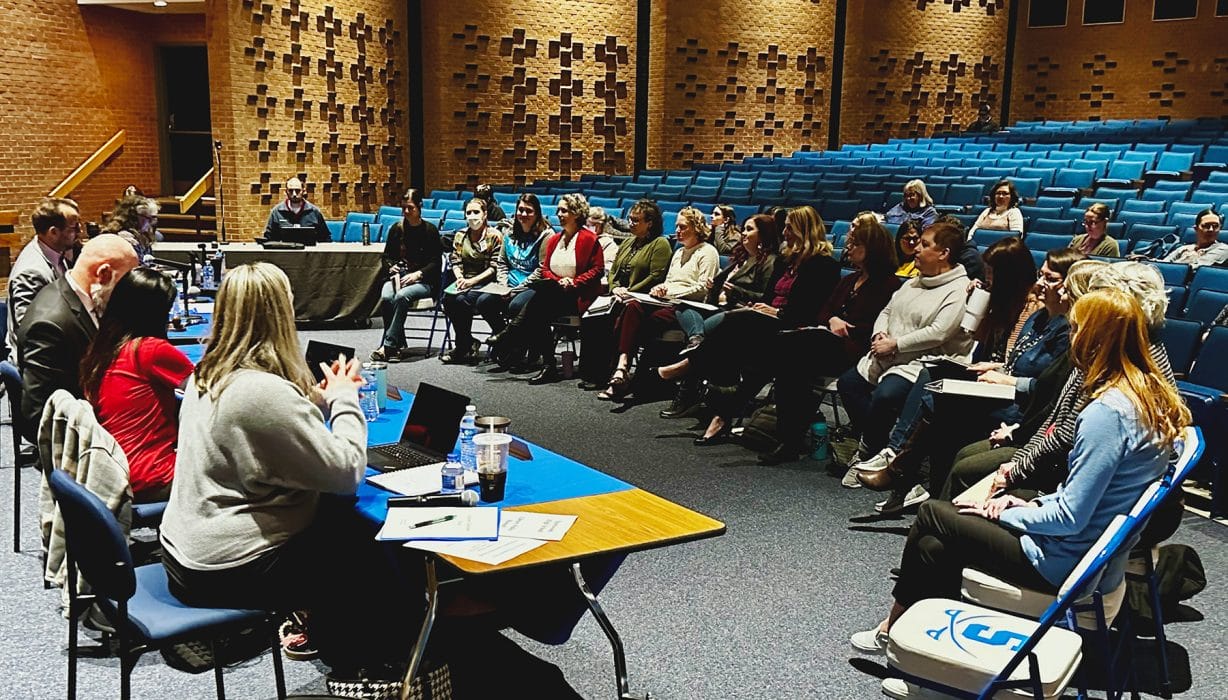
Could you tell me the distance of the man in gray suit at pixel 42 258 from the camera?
4.99m

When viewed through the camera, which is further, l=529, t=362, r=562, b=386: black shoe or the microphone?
l=529, t=362, r=562, b=386: black shoe

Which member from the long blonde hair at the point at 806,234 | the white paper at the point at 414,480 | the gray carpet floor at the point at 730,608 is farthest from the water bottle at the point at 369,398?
the long blonde hair at the point at 806,234

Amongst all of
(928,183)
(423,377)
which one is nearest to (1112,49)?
(928,183)

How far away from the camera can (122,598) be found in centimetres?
235

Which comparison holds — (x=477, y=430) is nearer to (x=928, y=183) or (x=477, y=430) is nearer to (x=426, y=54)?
(x=928, y=183)

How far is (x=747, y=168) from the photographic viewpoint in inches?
579

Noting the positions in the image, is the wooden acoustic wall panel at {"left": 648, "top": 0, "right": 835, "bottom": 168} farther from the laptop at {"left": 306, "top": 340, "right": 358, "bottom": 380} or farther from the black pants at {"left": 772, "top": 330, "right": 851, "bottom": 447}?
the laptop at {"left": 306, "top": 340, "right": 358, "bottom": 380}

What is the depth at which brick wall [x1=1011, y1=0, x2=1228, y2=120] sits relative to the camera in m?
19.6

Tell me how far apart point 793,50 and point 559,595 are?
1656 cm

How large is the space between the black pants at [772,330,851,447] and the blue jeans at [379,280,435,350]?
3.43 meters

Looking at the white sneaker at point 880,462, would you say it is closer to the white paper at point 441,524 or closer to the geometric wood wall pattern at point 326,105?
the white paper at point 441,524

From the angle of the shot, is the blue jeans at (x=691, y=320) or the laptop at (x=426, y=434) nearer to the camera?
the laptop at (x=426, y=434)

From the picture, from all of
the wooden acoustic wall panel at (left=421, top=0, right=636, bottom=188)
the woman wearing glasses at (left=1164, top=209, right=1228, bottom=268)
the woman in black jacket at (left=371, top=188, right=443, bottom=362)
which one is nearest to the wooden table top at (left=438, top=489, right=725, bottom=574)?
the woman in black jacket at (left=371, top=188, right=443, bottom=362)

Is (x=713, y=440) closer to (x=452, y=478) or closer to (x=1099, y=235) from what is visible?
(x=452, y=478)
